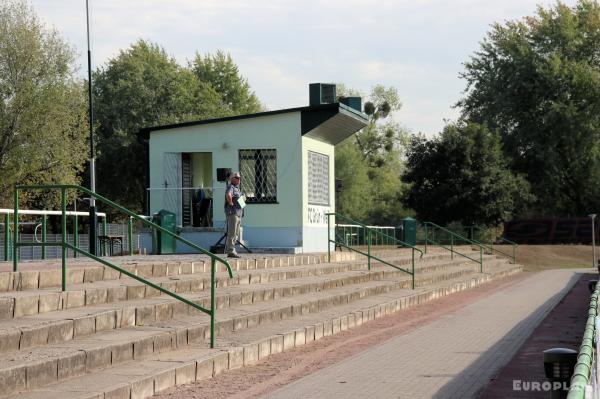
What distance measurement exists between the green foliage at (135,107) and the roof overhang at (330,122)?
1003 inches

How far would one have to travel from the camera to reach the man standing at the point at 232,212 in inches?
725

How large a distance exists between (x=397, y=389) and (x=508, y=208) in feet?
134

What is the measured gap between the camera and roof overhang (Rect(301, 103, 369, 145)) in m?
23.9

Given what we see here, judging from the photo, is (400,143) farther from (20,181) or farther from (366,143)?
(20,181)

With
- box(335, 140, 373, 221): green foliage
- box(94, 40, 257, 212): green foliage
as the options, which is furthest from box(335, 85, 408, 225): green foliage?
box(94, 40, 257, 212): green foliage

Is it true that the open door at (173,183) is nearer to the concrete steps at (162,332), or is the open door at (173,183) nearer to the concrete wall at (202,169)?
the concrete wall at (202,169)

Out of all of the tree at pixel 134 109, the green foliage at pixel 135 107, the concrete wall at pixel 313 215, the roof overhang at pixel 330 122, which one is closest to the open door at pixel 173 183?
the concrete wall at pixel 313 215

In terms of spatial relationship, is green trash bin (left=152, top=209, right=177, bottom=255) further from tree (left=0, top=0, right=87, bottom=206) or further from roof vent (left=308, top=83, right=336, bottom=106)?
tree (left=0, top=0, right=87, bottom=206)

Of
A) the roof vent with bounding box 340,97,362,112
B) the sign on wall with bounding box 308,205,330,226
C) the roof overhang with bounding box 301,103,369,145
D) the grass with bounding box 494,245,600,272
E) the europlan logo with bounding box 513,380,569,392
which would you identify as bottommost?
the grass with bounding box 494,245,600,272

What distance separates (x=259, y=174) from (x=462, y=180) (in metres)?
26.1

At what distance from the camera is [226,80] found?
234 feet

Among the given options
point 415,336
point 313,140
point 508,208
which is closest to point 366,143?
point 508,208

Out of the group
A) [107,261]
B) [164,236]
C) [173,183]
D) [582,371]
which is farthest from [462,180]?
[582,371]

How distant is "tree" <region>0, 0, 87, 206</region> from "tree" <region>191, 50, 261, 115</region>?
2554 centimetres
